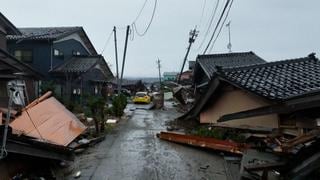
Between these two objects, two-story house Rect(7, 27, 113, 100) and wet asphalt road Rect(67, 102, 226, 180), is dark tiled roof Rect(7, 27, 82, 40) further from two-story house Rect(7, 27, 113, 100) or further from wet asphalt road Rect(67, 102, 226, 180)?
wet asphalt road Rect(67, 102, 226, 180)

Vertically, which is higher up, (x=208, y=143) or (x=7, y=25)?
(x=7, y=25)

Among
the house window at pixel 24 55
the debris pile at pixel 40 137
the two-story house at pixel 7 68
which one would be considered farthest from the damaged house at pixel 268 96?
the house window at pixel 24 55

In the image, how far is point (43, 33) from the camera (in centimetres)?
2977

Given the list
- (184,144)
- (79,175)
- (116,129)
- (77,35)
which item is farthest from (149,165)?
(77,35)

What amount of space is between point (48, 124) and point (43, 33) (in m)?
20.5

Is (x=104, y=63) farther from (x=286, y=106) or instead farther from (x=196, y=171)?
(x=286, y=106)

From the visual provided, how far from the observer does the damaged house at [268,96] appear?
7510 millimetres

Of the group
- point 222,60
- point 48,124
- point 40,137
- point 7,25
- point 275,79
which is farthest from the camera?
point 222,60

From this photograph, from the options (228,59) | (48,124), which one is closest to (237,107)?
(48,124)

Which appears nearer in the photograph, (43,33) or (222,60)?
(222,60)

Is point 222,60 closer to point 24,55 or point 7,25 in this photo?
point 7,25

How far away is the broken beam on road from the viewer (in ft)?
34.9

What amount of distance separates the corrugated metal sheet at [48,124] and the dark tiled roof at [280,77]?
480 cm

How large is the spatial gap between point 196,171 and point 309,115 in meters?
3.18
